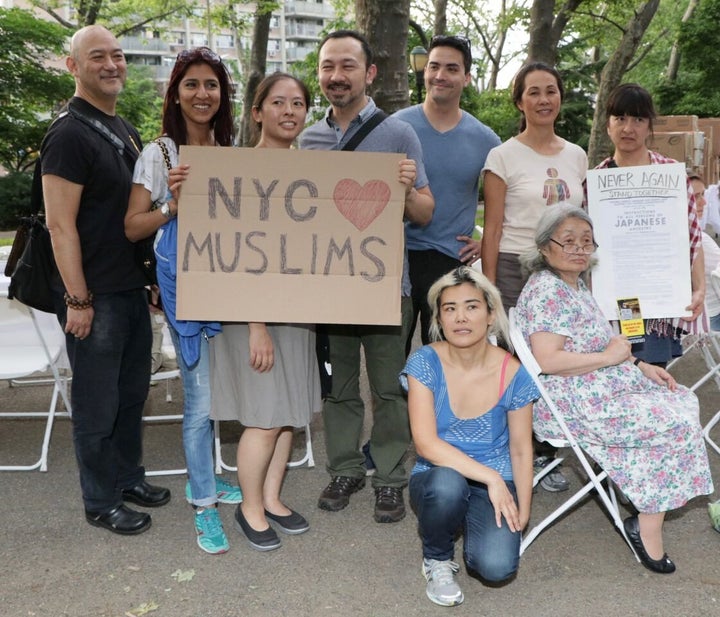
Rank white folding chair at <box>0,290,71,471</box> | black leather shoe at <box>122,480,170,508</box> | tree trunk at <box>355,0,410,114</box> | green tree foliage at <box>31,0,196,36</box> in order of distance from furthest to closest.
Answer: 1. green tree foliage at <box>31,0,196,36</box>
2. tree trunk at <box>355,0,410,114</box>
3. white folding chair at <box>0,290,71,471</box>
4. black leather shoe at <box>122,480,170,508</box>

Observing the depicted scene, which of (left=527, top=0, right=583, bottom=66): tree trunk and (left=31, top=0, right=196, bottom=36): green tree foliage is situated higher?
(left=31, top=0, right=196, bottom=36): green tree foliage

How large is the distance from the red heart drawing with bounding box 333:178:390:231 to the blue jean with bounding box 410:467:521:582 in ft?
3.37

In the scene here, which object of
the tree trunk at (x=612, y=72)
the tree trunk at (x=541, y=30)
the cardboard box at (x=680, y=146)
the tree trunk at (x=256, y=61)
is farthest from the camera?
the tree trunk at (x=256, y=61)

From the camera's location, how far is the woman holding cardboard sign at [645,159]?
3.72 meters

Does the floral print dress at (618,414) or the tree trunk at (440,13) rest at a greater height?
the tree trunk at (440,13)

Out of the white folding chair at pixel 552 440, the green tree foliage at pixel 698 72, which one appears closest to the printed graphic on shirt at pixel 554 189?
the white folding chair at pixel 552 440

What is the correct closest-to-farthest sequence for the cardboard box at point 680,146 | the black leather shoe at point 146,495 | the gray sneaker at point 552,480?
1. the black leather shoe at point 146,495
2. the gray sneaker at point 552,480
3. the cardboard box at point 680,146

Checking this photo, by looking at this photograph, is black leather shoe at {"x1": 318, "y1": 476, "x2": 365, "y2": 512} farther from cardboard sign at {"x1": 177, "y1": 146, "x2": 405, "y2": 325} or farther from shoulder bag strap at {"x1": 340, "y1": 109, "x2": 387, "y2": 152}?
shoulder bag strap at {"x1": 340, "y1": 109, "x2": 387, "y2": 152}

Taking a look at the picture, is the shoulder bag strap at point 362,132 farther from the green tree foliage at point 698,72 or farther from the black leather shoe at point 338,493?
the green tree foliage at point 698,72

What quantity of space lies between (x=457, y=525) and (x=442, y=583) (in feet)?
0.75

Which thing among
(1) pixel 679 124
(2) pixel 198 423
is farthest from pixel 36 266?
(1) pixel 679 124

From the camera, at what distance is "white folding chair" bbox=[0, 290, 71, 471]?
429 cm

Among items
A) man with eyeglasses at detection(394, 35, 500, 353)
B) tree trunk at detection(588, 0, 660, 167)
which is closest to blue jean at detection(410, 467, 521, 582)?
man with eyeglasses at detection(394, 35, 500, 353)

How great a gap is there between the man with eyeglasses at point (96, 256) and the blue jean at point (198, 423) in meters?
0.32
